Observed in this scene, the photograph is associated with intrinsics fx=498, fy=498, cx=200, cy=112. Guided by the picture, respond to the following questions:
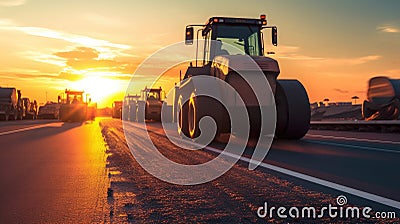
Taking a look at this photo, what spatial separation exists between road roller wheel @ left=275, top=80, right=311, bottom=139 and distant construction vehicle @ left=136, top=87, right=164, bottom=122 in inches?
1219

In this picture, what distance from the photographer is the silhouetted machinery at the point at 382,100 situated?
88.4 feet

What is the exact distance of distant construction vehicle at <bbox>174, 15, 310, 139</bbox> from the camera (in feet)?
45.3

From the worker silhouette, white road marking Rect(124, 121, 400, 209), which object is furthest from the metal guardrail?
white road marking Rect(124, 121, 400, 209)

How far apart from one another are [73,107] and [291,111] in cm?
3862

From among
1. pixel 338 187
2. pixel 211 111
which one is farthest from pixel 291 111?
pixel 338 187

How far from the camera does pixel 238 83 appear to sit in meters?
13.8

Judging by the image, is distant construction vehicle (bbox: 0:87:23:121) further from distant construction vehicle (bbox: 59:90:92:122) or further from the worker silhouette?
the worker silhouette

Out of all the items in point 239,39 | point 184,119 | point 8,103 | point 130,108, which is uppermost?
point 239,39

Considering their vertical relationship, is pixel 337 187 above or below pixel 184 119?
below

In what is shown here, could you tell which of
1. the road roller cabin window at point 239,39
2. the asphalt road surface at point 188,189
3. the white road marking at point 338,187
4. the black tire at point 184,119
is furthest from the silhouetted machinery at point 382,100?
the white road marking at point 338,187

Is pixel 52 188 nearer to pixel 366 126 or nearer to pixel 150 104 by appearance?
pixel 366 126

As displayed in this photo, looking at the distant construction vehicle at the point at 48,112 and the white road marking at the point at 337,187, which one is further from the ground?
the distant construction vehicle at the point at 48,112

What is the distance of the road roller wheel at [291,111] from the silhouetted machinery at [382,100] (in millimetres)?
14277

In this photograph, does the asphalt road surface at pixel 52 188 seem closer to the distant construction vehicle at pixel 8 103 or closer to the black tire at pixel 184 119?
the black tire at pixel 184 119
